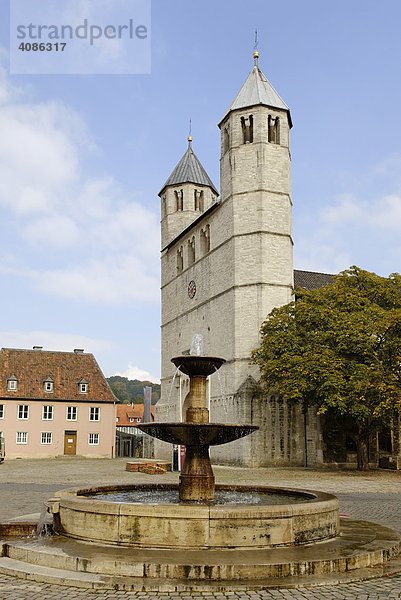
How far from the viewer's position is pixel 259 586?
7.18 metres

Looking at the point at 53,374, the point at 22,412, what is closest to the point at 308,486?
the point at 22,412

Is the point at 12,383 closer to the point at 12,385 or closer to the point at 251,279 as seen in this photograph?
the point at 12,385

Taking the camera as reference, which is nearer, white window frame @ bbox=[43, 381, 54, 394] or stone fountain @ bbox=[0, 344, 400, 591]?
stone fountain @ bbox=[0, 344, 400, 591]

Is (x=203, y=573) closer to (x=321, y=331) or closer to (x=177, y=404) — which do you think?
(x=321, y=331)

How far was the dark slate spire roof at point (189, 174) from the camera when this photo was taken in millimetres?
56188

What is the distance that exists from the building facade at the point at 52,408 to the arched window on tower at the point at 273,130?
27760 millimetres

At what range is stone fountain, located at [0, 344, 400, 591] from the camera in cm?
741

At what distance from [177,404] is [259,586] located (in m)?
42.6

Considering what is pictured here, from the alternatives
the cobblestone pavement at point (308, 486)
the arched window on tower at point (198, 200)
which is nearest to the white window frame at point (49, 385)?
the arched window on tower at point (198, 200)

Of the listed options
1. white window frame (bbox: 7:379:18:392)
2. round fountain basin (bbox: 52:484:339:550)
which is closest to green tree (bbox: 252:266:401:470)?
round fountain basin (bbox: 52:484:339:550)

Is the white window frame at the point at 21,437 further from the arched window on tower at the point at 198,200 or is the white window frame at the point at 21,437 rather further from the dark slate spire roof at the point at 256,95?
the dark slate spire roof at the point at 256,95

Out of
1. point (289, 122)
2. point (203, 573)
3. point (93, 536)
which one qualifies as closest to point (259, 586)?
point (203, 573)

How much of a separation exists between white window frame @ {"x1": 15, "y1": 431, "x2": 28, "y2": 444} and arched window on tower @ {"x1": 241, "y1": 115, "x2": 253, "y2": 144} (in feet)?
99.1

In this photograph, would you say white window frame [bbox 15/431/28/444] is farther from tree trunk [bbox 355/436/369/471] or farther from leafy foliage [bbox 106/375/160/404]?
leafy foliage [bbox 106/375/160/404]
